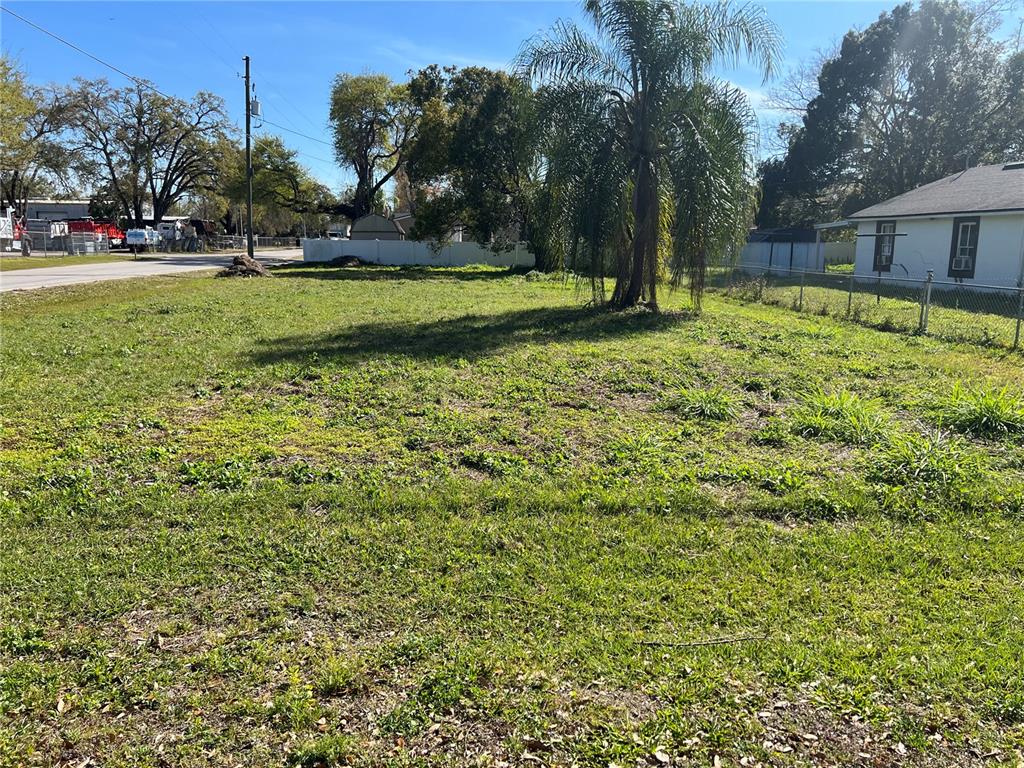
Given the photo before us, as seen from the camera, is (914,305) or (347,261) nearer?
(914,305)

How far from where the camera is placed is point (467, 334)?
11430 millimetres

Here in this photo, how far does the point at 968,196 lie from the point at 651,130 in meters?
14.5

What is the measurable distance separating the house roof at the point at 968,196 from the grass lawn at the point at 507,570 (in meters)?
15.6

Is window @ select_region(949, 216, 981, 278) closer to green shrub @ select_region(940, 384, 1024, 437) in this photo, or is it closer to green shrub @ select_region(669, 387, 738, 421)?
green shrub @ select_region(940, 384, 1024, 437)

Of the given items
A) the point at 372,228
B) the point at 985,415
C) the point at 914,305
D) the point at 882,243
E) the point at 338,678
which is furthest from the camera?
the point at 372,228

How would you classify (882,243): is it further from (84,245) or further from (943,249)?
(84,245)

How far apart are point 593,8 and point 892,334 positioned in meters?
8.28

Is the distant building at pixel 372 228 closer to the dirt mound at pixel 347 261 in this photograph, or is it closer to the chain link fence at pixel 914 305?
the dirt mound at pixel 347 261

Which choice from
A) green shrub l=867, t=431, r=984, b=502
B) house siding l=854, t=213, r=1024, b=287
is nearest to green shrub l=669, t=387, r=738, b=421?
green shrub l=867, t=431, r=984, b=502

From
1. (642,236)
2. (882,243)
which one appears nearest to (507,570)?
(642,236)

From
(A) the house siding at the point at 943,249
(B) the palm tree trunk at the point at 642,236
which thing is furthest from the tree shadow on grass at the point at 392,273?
(A) the house siding at the point at 943,249

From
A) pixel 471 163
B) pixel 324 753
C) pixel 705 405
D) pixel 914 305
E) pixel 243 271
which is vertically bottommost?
pixel 324 753

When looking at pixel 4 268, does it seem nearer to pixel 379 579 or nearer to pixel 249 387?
pixel 249 387

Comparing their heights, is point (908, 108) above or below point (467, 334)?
above
